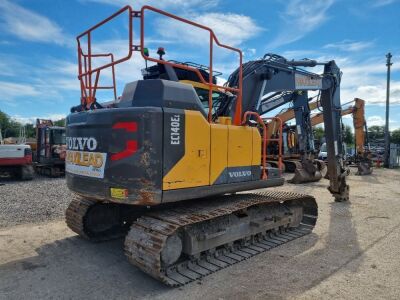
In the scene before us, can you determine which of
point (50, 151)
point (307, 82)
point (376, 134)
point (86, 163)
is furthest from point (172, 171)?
point (376, 134)

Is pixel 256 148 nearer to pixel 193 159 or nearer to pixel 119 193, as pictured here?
pixel 193 159

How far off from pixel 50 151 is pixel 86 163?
11.7m

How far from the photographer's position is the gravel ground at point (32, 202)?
7559 mm

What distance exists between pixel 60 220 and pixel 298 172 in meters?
9.94

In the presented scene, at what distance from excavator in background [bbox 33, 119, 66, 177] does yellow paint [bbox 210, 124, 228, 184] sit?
38.6 feet

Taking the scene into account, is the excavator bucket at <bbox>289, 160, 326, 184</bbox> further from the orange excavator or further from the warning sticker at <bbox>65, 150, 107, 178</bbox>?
the warning sticker at <bbox>65, 150, 107, 178</bbox>

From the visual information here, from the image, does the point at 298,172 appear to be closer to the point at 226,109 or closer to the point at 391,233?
the point at 391,233

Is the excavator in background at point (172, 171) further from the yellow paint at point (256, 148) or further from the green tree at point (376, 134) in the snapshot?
the green tree at point (376, 134)

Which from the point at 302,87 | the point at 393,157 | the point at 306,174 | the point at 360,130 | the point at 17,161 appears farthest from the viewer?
the point at 393,157

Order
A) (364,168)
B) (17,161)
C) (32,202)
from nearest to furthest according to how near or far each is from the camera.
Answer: (32,202)
(17,161)
(364,168)

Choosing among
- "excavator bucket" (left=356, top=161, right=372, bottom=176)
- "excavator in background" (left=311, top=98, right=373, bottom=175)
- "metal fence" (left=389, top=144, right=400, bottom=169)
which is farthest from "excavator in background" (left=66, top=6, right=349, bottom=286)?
"metal fence" (left=389, top=144, right=400, bottom=169)

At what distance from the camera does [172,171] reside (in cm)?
443

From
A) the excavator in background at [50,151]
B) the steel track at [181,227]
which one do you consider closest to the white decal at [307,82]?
the steel track at [181,227]

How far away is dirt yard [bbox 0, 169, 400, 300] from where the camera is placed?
13.8ft
